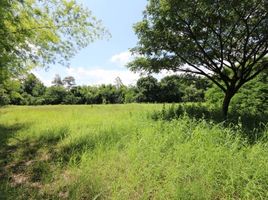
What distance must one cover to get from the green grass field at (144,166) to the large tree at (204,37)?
11.1 feet

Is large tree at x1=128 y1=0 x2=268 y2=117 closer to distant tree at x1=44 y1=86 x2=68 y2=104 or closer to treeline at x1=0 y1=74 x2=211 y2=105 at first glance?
treeline at x1=0 y1=74 x2=211 y2=105

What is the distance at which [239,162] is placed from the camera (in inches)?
162

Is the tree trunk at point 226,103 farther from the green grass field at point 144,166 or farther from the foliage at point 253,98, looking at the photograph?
the green grass field at point 144,166

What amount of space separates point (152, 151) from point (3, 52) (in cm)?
452

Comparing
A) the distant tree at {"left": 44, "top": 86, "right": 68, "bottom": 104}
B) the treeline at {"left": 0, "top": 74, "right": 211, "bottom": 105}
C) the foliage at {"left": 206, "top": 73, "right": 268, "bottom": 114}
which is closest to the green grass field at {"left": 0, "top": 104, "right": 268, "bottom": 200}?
the foliage at {"left": 206, "top": 73, "right": 268, "bottom": 114}

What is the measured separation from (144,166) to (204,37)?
5.89m

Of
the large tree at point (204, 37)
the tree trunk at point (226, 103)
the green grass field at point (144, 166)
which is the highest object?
the large tree at point (204, 37)

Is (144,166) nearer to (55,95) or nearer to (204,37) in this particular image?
(204,37)

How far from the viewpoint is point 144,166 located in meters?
4.46

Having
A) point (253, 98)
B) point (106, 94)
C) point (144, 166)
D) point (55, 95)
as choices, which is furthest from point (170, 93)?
point (144, 166)

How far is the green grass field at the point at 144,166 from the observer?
3.72m

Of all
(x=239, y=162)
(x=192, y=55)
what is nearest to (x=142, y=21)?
(x=192, y=55)

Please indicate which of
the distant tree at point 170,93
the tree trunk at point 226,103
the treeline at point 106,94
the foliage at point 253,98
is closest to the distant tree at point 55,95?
the treeline at point 106,94

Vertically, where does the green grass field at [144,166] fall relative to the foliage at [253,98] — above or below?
below
